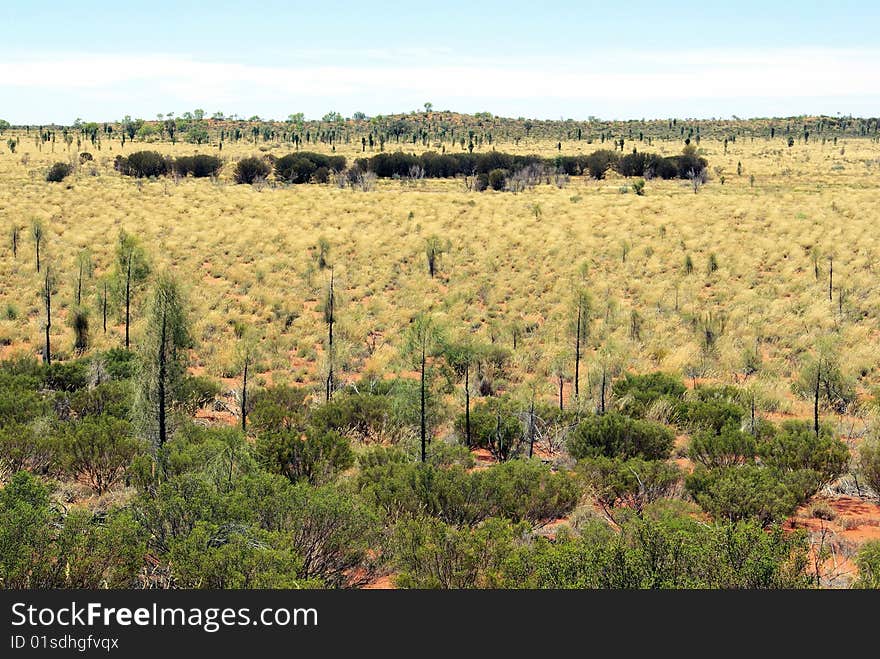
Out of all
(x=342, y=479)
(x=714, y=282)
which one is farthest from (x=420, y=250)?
(x=342, y=479)

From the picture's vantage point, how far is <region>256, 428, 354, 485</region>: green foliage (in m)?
12.1

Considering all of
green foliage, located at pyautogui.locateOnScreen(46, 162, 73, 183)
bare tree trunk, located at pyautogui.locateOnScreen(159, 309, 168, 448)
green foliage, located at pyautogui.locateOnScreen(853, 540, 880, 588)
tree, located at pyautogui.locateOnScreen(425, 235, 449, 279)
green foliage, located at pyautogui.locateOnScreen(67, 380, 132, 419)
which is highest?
green foliage, located at pyautogui.locateOnScreen(46, 162, 73, 183)

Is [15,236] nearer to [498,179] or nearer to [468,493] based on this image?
[468,493]

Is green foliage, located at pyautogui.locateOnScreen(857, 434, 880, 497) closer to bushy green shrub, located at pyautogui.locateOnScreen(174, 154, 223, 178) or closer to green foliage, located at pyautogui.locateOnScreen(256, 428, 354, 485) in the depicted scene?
green foliage, located at pyautogui.locateOnScreen(256, 428, 354, 485)

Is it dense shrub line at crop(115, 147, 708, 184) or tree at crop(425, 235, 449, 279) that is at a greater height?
dense shrub line at crop(115, 147, 708, 184)

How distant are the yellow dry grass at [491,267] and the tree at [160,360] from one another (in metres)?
8.42

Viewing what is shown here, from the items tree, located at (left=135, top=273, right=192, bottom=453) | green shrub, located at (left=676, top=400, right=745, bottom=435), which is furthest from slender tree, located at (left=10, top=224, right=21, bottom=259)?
green shrub, located at (left=676, top=400, right=745, bottom=435)

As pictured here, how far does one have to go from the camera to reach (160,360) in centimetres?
1110

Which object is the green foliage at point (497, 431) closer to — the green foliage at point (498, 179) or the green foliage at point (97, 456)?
the green foliage at point (97, 456)

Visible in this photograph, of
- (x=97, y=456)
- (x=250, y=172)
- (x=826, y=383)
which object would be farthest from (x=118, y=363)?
(x=250, y=172)

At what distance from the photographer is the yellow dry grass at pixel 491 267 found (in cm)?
2230

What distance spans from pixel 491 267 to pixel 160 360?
2086 cm

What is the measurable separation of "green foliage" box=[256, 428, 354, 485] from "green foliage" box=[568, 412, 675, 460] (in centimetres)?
376

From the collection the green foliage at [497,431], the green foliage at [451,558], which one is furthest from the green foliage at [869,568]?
the green foliage at [497,431]
